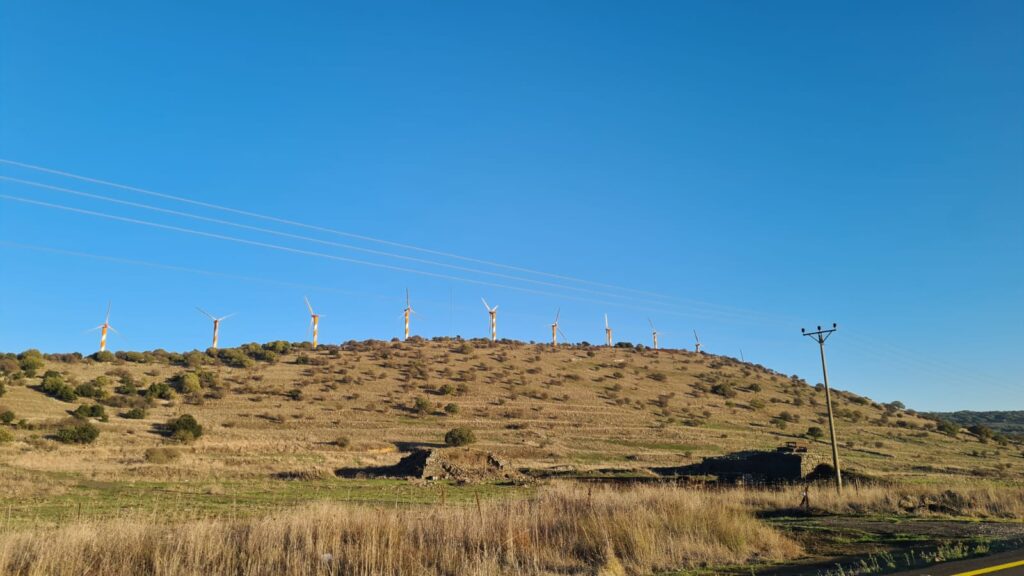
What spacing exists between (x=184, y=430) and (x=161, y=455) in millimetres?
11606

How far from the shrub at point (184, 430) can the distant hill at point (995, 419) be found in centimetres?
13967

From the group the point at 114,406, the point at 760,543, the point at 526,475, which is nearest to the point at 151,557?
the point at 760,543

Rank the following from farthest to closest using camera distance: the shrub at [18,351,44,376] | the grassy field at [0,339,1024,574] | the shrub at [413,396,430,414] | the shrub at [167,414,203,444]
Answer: the shrub at [18,351,44,376], the shrub at [413,396,430,414], the shrub at [167,414,203,444], the grassy field at [0,339,1024,574]

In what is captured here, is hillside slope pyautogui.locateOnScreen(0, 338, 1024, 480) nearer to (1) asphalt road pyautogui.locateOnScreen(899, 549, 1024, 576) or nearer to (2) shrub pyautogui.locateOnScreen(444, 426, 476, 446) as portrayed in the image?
(2) shrub pyautogui.locateOnScreen(444, 426, 476, 446)

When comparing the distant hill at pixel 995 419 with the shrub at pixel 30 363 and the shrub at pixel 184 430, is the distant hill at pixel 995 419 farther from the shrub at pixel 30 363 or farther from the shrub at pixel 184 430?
the shrub at pixel 30 363

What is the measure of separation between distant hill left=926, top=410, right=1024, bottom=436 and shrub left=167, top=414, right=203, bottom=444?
139670mm

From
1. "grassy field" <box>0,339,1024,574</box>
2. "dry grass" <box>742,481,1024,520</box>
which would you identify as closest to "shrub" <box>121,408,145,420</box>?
"grassy field" <box>0,339,1024,574</box>

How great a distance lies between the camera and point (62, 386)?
74.5 m

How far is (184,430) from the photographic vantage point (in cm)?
6062

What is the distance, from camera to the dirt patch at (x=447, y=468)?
4569 cm

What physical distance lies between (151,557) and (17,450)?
4729cm

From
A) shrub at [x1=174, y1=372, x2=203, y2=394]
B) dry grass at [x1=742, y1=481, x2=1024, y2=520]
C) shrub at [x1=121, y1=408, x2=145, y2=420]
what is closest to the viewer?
dry grass at [x1=742, y1=481, x2=1024, y2=520]

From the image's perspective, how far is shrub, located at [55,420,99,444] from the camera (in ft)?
176

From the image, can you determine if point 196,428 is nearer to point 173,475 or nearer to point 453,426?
point 173,475
